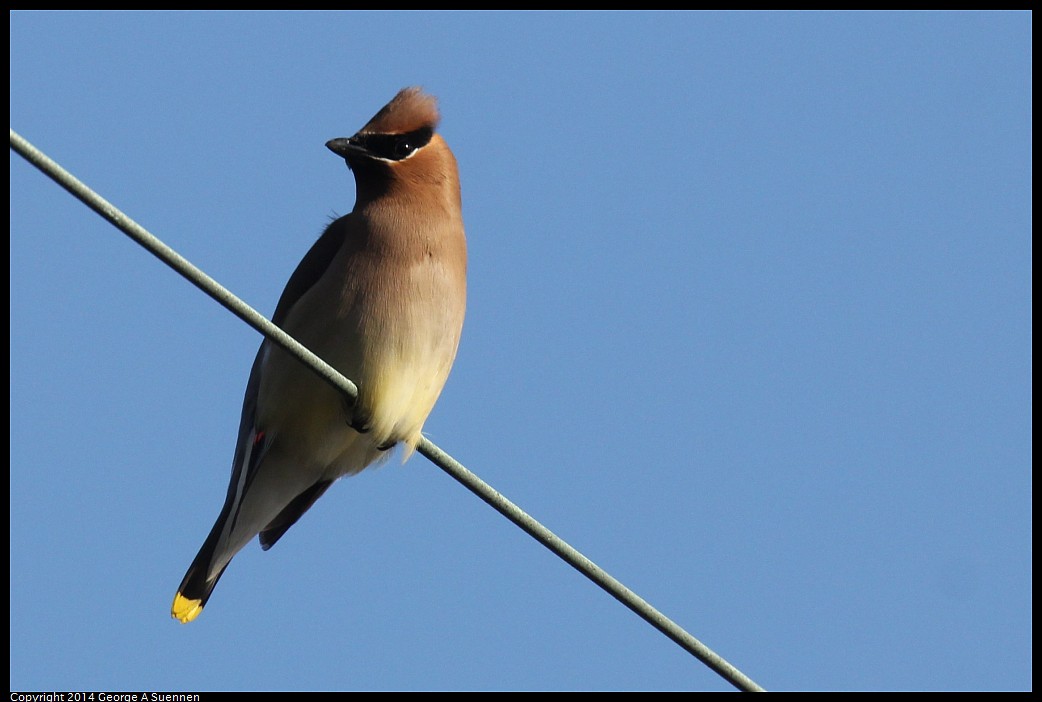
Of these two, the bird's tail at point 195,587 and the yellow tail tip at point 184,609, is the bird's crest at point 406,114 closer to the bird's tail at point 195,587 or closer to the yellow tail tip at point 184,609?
the bird's tail at point 195,587

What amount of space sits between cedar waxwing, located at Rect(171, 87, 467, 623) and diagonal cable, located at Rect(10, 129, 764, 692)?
1.12 meters

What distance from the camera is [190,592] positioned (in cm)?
660

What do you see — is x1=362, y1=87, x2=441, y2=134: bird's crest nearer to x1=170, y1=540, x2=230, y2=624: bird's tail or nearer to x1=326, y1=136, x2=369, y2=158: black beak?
x1=326, y1=136, x2=369, y2=158: black beak

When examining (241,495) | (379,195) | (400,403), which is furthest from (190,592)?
(379,195)

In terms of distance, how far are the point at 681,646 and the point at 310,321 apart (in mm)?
2443

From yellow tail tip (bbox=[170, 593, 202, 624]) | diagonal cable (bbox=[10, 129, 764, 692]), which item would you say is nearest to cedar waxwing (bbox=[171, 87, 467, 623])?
yellow tail tip (bbox=[170, 593, 202, 624])

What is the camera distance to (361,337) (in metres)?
5.86

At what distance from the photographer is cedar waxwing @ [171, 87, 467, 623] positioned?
232 inches

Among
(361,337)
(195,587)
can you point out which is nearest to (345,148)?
(361,337)

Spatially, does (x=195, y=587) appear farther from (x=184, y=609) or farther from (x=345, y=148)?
(x=345, y=148)

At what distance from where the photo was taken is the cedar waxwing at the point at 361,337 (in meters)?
5.90

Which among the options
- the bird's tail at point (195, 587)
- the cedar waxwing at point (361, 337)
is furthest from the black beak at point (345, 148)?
the bird's tail at point (195, 587)
